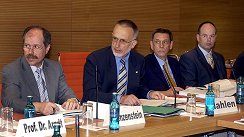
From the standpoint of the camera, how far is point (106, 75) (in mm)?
4000

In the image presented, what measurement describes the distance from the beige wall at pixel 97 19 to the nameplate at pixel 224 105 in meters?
3.39

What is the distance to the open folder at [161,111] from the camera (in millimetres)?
3305

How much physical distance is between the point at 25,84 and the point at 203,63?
2.23m

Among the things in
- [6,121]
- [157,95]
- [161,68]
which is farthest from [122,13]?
[6,121]

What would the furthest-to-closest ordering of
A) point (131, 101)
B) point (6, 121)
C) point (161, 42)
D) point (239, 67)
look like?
point (239, 67) → point (161, 42) → point (131, 101) → point (6, 121)

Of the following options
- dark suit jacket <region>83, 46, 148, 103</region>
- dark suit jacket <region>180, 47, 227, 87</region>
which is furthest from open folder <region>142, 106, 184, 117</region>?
dark suit jacket <region>180, 47, 227, 87</region>

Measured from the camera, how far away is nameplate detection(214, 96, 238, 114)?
3.49 meters

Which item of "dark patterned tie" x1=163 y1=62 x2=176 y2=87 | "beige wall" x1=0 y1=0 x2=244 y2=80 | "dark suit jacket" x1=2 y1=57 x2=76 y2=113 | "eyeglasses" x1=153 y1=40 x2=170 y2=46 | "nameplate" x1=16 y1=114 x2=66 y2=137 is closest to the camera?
"nameplate" x1=16 y1=114 x2=66 y2=137

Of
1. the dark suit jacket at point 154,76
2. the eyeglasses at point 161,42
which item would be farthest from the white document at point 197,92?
the eyeglasses at point 161,42

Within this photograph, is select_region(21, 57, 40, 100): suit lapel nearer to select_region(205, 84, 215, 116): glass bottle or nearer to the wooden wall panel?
select_region(205, 84, 215, 116): glass bottle

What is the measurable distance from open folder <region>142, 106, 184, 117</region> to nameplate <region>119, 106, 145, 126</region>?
0.91 feet

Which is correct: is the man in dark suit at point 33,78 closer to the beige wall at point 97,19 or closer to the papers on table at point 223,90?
the papers on table at point 223,90

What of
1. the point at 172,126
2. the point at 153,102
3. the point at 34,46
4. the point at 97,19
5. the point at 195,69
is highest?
the point at 97,19

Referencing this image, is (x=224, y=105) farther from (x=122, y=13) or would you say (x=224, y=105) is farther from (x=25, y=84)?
(x=122, y=13)
